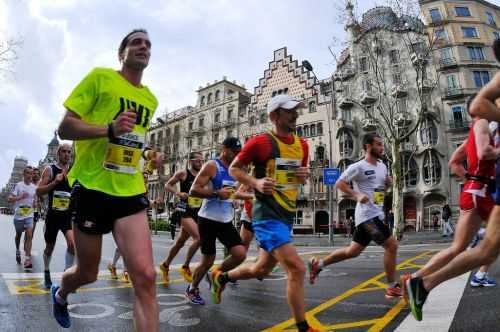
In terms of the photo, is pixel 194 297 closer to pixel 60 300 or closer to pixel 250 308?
pixel 250 308

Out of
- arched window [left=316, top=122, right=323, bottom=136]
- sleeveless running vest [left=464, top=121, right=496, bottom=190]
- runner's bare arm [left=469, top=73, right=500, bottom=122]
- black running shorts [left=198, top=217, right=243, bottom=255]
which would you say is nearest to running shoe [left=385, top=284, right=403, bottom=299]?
sleeveless running vest [left=464, top=121, right=496, bottom=190]

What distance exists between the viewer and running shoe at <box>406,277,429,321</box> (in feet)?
9.71

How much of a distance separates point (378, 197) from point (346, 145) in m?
32.3

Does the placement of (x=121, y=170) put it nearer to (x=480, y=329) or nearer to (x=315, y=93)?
(x=480, y=329)

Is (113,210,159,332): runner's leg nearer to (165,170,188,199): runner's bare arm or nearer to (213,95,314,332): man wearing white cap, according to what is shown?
(213,95,314,332): man wearing white cap

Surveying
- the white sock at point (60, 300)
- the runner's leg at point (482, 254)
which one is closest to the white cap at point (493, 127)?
the runner's leg at point (482, 254)

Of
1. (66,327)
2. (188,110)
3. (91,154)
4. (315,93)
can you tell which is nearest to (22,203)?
(66,327)

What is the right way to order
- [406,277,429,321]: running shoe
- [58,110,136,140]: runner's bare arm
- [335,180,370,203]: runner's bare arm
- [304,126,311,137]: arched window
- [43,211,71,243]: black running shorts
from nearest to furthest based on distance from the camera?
[58,110,136,140]: runner's bare arm < [406,277,429,321]: running shoe < [335,180,370,203]: runner's bare arm < [43,211,71,243]: black running shorts < [304,126,311,137]: arched window

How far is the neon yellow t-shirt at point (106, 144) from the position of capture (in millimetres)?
2514

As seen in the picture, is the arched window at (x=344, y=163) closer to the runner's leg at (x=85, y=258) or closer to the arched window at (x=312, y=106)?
the arched window at (x=312, y=106)

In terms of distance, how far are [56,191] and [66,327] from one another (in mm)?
3297

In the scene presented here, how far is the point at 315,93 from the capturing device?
3944 centimetres

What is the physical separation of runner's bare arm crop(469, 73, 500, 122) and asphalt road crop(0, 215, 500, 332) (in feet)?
5.66

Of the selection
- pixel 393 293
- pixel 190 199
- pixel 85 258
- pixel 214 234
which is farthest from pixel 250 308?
pixel 190 199
